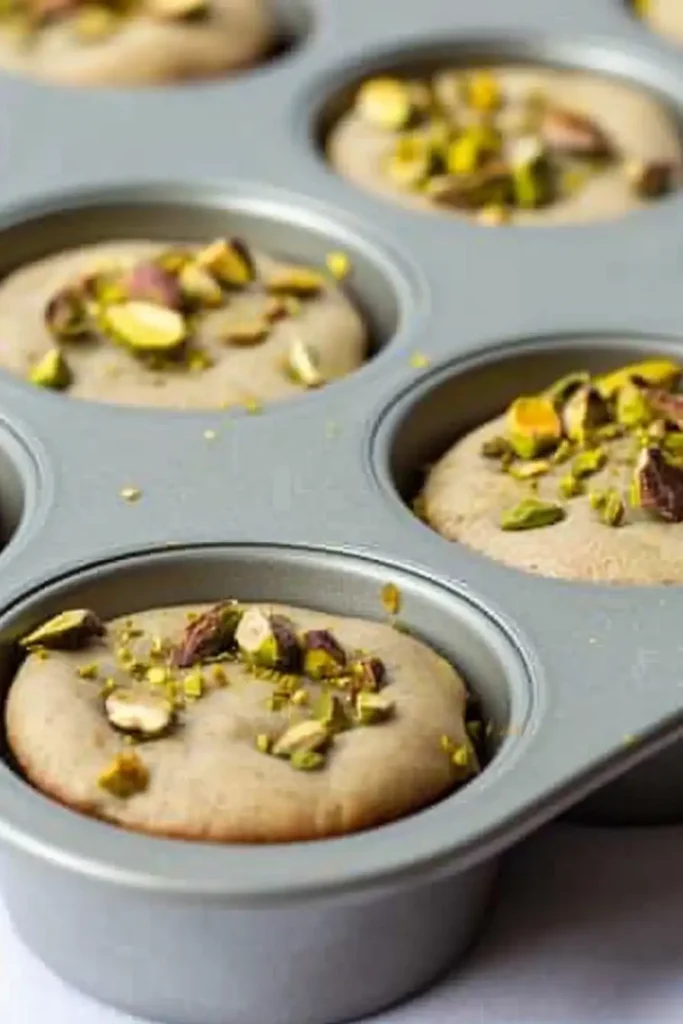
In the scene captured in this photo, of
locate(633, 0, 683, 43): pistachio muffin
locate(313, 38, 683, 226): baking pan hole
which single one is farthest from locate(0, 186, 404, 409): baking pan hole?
locate(633, 0, 683, 43): pistachio muffin

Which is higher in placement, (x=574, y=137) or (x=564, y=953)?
(x=574, y=137)

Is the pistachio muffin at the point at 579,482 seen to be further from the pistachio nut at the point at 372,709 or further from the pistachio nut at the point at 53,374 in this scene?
the pistachio nut at the point at 53,374

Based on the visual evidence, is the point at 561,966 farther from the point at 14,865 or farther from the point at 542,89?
the point at 542,89

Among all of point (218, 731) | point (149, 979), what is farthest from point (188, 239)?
point (149, 979)

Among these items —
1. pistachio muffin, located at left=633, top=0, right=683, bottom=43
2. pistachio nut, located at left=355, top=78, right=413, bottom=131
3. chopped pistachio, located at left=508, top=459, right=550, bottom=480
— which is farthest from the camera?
pistachio muffin, located at left=633, top=0, right=683, bottom=43

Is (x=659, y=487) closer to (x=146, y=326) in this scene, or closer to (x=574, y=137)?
(x=146, y=326)

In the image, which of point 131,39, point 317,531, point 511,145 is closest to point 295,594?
point 317,531

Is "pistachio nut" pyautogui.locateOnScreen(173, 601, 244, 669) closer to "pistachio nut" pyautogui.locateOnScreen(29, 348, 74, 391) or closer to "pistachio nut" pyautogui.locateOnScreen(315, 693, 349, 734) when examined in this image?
"pistachio nut" pyautogui.locateOnScreen(315, 693, 349, 734)
